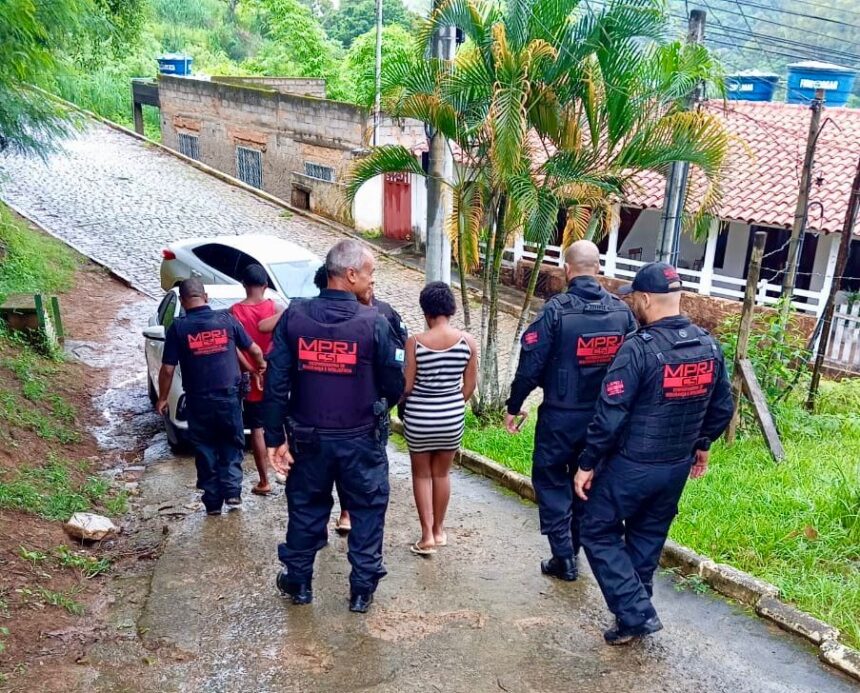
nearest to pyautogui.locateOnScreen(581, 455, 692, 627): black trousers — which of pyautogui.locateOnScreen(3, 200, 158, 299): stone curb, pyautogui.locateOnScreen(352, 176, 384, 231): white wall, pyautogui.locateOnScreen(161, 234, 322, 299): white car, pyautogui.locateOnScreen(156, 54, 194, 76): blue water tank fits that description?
pyautogui.locateOnScreen(161, 234, 322, 299): white car

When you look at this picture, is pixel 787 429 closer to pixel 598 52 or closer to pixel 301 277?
pixel 598 52

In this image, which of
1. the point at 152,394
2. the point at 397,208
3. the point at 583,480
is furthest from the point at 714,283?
the point at 583,480

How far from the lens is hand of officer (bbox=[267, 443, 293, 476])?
4121mm

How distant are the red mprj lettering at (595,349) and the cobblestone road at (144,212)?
24.6 feet

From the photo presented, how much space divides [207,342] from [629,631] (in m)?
3.09

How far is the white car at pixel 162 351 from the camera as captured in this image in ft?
22.9

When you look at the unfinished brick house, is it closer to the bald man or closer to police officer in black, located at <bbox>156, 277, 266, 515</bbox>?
police officer in black, located at <bbox>156, 277, 266, 515</bbox>

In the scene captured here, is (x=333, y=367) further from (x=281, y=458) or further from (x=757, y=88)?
(x=757, y=88)

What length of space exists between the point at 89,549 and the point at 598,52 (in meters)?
5.19

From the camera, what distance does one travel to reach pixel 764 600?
14.1ft

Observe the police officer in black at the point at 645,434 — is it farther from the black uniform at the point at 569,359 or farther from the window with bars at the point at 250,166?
the window with bars at the point at 250,166

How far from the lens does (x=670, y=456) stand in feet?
12.8

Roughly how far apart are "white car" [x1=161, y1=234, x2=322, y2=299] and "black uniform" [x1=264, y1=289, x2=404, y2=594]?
5.10 meters

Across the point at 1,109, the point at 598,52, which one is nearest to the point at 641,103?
the point at 598,52
